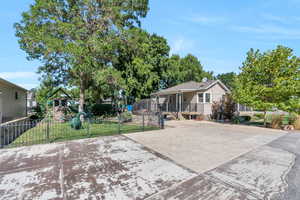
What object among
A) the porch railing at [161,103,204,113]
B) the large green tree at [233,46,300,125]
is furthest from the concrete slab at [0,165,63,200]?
the porch railing at [161,103,204,113]

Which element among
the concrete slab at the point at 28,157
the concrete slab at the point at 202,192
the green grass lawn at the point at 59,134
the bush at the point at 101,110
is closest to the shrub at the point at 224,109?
the green grass lawn at the point at 59,134

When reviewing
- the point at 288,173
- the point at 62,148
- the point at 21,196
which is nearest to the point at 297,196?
the point at 288,173

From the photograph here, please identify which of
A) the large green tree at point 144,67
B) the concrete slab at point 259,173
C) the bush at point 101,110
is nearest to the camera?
the concrete slab at point 259,173

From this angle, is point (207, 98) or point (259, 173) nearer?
point (259, 173)

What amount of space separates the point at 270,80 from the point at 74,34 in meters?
14.3

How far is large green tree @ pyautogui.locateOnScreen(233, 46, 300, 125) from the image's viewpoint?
952 centimetres

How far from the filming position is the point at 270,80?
10422mm

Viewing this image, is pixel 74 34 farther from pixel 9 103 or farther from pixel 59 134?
pixel 9 103

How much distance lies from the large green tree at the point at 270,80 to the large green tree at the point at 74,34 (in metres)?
10.1

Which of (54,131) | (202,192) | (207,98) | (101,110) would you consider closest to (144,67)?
(101,110)

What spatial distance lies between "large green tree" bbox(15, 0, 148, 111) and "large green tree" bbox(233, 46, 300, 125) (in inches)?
398

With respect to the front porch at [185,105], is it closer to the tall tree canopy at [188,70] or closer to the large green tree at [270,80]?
the large green tree at [270,80]

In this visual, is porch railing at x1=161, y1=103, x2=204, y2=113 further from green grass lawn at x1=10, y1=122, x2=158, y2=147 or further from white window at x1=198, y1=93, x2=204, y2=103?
green grass lawn at x1=10, y1=122, x2=158, y2=147

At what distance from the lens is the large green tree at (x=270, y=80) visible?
9516 millimetres
